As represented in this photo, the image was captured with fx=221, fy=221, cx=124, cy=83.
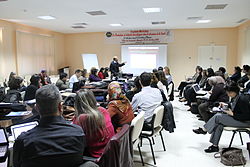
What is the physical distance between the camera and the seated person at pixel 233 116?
3145 millimetres

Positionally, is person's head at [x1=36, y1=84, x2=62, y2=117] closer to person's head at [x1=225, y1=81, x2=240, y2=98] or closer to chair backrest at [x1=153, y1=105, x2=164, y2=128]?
chair backrest at [x1=153, y1=105, x2=164, y2=128]

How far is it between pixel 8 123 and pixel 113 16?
18.1 feet

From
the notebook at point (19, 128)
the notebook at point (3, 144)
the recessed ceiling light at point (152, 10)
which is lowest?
the notebook at point (3, 144)

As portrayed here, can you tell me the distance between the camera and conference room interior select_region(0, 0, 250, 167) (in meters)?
3.10

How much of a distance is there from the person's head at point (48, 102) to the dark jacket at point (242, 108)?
2662 millimetres

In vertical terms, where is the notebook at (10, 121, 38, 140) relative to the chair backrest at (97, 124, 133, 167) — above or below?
above

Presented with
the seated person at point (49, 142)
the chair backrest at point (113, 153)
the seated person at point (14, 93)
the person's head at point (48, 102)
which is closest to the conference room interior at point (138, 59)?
the chair backrest at point (113, 153)

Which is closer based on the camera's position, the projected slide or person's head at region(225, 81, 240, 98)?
person's head at region(225, 81, 240, 98)

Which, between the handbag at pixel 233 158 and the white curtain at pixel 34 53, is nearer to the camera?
the handbag at pixel 233 158

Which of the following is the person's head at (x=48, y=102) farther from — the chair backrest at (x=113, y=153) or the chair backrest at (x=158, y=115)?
the chair backrest at (x=158, y=115)

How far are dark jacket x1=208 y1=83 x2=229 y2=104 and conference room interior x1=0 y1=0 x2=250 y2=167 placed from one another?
6 centimetres

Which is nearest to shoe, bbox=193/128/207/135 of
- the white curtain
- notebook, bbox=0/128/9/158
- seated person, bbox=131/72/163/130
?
seated person, bbox=131/72/163/130

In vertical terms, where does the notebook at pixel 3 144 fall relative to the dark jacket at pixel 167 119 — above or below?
above

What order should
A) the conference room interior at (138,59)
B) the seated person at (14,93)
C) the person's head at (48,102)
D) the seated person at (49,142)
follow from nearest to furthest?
the seated person at (49,142) < the person's head at (48,102) < the conference room interior at (138,59) < the seated person at (14,93)
